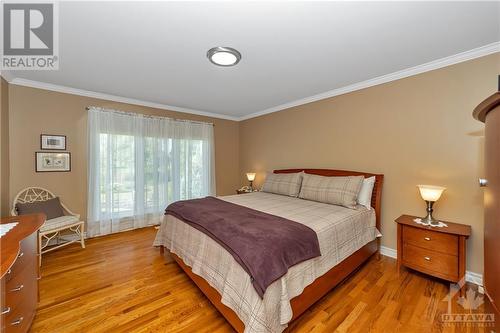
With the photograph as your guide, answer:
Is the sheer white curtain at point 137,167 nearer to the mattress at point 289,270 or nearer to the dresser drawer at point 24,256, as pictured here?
the mattress at point 289,270

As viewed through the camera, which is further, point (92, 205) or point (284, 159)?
point (284, 159)

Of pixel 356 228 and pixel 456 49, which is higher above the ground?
pixel 456 49

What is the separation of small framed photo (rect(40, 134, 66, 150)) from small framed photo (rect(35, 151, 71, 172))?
9 centimetres

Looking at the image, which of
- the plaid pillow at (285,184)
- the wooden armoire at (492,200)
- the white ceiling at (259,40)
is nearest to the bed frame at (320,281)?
the plaid pillow at (285,184)

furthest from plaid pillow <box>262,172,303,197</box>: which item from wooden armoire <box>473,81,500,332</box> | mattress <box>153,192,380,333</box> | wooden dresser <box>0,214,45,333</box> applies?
wooden dresser <box>0,214,45,333</box>

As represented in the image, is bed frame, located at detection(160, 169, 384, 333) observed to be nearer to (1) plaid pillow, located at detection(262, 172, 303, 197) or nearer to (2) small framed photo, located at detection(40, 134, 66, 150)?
(1) plaid pillow, located at detection(262, 172, 303, 197)

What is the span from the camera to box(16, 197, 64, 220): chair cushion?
268 centimetres

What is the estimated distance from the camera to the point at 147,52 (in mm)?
2184

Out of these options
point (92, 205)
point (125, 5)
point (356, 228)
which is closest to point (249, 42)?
point (125, 5)

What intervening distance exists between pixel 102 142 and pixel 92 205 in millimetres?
1051

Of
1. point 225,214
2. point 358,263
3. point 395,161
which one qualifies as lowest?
point 358,263

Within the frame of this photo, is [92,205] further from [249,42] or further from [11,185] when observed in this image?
[249,42]

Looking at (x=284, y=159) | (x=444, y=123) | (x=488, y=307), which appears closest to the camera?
(x=488, y=307)

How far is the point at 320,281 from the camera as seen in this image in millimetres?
1818
